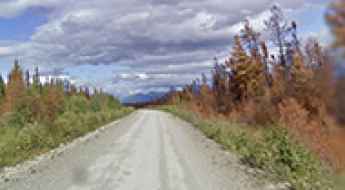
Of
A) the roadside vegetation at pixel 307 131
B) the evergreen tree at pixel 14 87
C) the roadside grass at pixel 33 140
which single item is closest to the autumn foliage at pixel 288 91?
the roadside vegetation at pixel 307 131

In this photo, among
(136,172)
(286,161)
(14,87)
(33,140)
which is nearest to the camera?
(286,161)

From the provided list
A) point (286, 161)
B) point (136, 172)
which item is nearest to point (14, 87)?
point (136, 172)

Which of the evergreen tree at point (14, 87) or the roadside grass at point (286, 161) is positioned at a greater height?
the evergreen tree at point (14, 87)

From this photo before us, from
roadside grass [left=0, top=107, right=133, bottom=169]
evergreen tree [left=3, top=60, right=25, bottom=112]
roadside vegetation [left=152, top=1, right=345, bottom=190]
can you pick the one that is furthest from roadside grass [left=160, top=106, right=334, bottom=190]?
evergreen tree [left=3, top=60, right=25, bottom=112]

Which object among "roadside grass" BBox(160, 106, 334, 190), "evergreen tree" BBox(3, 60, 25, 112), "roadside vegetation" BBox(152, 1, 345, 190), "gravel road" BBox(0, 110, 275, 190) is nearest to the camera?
"roadside vegetation" BBox(152, 1, 345, 190)

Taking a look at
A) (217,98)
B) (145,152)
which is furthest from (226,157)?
(217,98)

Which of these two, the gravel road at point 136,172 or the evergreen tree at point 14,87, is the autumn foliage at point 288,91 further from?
the evergreen tree at point 14,87

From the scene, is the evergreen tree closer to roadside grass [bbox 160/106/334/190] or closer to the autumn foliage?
the autumn foliage

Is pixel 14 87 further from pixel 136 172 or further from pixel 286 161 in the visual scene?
pixel 286 161

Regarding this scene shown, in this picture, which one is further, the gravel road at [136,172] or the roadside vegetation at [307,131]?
the gravel road at [136,172]

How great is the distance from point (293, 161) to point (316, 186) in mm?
2325

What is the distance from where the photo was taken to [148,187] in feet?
33.1

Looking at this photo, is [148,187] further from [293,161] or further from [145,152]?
[145,152]

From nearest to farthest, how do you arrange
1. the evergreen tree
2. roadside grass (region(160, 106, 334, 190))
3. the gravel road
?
roadside grass (region(160, 106, 334, 190)) < the gravel road < the evergreen tree
